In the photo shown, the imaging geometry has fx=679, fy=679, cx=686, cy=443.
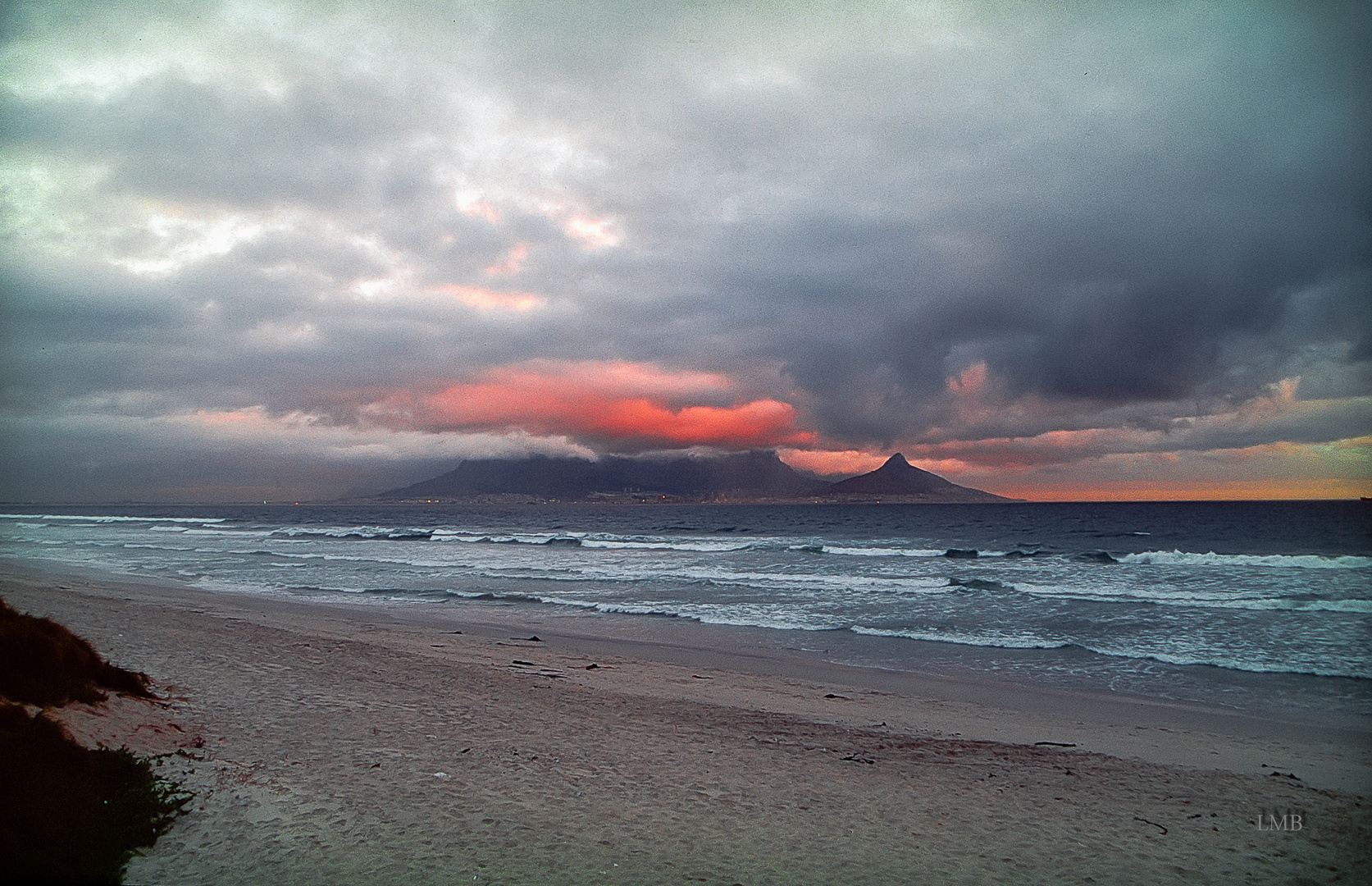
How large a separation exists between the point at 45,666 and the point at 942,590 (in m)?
24.4

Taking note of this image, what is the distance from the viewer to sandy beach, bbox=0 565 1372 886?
4.96 m

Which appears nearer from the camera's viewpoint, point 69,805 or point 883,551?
point 69,805

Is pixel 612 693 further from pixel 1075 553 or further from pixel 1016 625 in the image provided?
pixel 1075 553

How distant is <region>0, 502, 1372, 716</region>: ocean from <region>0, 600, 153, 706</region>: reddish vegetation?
12.0m

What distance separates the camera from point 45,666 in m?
6.59

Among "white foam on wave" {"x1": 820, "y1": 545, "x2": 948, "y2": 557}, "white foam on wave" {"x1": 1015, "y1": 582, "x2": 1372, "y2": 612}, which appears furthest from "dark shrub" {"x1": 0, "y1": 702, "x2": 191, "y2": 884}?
"white foam on wave" {"x1": 820, "y1": 545, "x2": 948, "y2": 557}

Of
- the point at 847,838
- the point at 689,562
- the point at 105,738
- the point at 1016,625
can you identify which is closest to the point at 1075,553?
the point at 689,562

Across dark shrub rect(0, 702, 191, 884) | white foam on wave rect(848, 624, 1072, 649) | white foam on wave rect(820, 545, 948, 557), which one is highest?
dark shrub rect(0, 702, 191, 884)

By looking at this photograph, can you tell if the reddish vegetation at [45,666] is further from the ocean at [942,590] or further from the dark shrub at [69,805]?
the ocean at [942,590]

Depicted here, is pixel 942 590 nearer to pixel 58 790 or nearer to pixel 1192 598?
pixel 1192 598

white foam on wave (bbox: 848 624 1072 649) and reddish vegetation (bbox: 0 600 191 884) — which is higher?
reddish vegetation (bbox: 0 600 191 884)

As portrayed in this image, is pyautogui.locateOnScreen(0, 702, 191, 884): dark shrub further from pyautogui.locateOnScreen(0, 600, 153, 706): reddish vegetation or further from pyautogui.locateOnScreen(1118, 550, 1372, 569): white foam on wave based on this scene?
pyautogui.locateOnScreen(1118, 550, 1372, 569): white foam on wave

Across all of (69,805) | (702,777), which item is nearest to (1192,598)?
(702,777)

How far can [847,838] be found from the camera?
5.45 m
